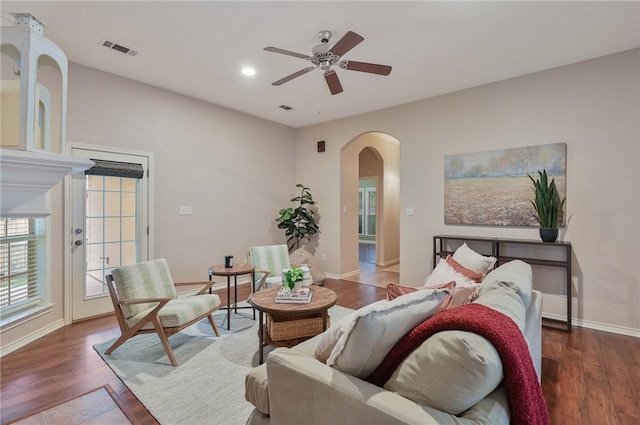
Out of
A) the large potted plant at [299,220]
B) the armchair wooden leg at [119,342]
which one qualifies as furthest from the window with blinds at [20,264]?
the large potted plant at [299,220]

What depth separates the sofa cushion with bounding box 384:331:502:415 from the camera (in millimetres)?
980

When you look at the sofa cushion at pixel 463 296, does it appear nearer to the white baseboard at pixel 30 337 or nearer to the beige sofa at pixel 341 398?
the beige sofa at pixel 341 398

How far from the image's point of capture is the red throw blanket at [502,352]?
1.06 m

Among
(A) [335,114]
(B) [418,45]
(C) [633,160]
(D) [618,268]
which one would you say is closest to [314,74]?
(B) [418,45]

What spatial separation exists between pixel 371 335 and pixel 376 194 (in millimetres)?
6331

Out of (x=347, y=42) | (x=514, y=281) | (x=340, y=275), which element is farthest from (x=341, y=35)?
(x=340, y=275)

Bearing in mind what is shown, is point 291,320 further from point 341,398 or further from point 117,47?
point 117,47

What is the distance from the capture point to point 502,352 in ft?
3.47

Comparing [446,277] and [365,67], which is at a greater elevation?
[365,67]

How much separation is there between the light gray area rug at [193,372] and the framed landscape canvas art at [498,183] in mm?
3105

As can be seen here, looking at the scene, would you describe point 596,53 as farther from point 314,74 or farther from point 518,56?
point 314,74

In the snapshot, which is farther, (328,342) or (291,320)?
(291,320)

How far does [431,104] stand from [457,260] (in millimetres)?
2694

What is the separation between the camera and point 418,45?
3062 mm
